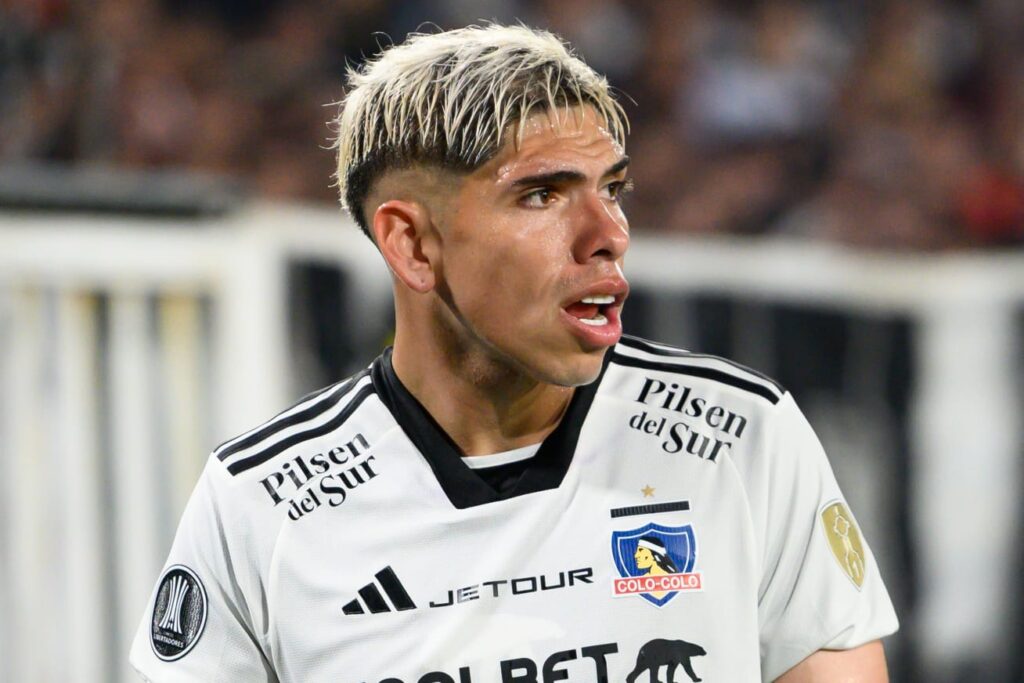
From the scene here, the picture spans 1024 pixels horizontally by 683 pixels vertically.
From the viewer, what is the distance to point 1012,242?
579cm

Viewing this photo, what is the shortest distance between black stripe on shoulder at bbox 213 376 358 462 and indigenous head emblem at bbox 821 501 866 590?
77cm

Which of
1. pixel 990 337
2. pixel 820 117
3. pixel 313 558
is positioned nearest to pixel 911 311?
pixel 990 337

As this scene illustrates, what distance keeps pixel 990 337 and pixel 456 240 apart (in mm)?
3164

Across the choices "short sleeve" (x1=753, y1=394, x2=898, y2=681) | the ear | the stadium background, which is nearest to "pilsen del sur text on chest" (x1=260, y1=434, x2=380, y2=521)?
the ear

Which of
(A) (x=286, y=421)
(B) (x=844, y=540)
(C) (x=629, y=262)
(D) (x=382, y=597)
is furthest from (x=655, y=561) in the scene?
(C) (x=629, y=262)

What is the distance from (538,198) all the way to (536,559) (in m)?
0.51

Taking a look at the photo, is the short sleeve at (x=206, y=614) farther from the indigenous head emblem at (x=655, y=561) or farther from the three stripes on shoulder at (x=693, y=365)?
the three stripes on shoulder at (x=693, y=365)

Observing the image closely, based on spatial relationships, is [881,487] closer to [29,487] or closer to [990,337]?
[990,337]

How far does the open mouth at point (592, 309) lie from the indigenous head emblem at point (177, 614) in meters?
0.68

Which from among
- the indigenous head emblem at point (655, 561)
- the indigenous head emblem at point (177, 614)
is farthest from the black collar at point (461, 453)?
the indigenous head emblem at point (177, 614)

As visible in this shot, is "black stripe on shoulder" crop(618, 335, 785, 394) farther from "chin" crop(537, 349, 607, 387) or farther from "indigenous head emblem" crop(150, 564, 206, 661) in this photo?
"indigenous head emblem" crop(150, 564, 206, 661)

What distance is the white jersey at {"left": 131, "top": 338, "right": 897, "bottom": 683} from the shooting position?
6.86ft

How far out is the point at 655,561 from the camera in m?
2.13

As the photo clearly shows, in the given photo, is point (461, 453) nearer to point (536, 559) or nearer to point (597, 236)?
point (536, 559)
